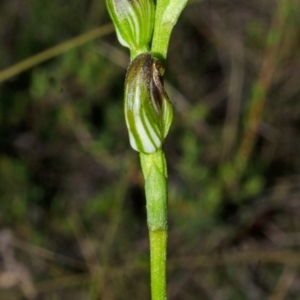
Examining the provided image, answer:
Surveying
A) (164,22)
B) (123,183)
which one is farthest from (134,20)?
(123,183)

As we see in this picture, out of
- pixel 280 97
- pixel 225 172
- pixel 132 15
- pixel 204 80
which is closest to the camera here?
pixel 132 15

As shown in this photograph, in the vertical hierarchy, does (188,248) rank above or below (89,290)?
above

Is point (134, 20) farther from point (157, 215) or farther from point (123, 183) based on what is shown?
point (123, 183)

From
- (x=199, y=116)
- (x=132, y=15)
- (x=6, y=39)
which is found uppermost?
(x=6, y=39)


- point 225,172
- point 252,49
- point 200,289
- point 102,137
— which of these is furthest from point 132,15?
point 252,49

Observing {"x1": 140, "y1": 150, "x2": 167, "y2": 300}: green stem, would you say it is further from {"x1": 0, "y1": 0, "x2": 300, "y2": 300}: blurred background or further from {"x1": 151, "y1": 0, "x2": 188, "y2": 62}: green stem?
{"x1": 0, "y1": 0, "x2": 300, "y2": 300}: blurred background

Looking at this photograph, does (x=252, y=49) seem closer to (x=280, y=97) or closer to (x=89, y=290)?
(x=280, y=97)
